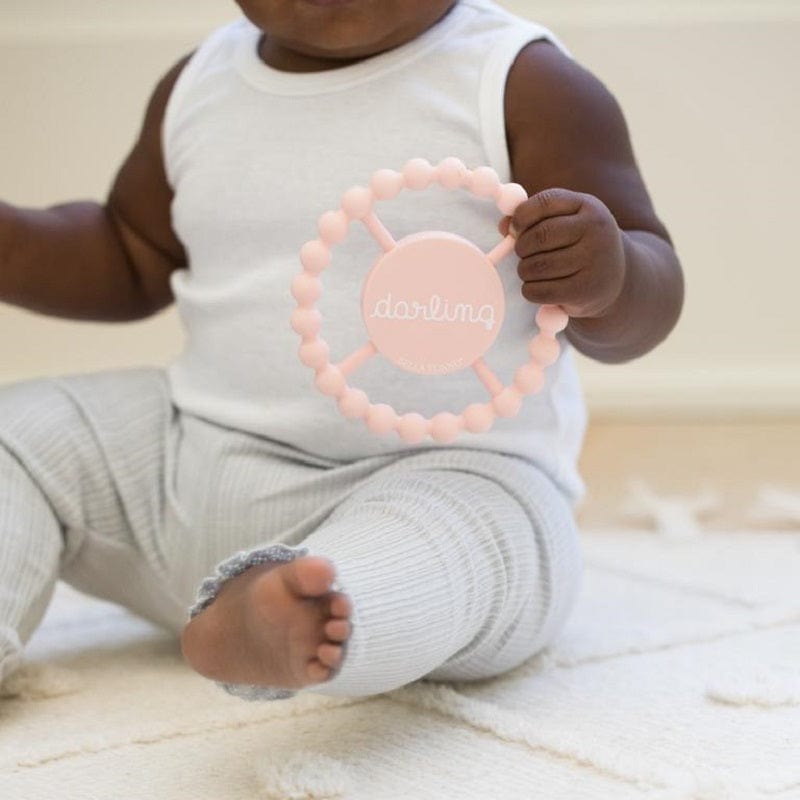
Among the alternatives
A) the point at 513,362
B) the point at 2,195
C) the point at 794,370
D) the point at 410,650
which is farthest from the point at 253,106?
the point at 794,370

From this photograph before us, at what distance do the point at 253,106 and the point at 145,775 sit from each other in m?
0.38

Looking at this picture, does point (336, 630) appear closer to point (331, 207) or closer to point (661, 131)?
point (331, 207)

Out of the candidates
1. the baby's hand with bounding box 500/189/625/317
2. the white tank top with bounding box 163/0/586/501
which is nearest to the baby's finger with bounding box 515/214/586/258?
the baby's hand with bounding box 500/189/625/317

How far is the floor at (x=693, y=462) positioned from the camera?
1.20 metres

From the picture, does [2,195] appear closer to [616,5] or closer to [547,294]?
[616,5]

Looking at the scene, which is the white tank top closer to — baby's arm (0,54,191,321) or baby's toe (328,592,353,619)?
baby's arm (0,54,191,321)

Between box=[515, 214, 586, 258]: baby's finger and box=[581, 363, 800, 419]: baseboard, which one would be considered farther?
box=[581, 363, 800, 419]: baseboard

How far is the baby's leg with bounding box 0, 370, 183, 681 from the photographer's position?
698 mm

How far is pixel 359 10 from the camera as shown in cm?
70

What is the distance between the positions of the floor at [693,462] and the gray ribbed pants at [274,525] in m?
0.48

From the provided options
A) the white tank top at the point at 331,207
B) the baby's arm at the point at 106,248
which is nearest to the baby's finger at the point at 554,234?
the white tank top at the point at 331,207

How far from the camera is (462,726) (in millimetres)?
608

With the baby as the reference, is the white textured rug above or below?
below

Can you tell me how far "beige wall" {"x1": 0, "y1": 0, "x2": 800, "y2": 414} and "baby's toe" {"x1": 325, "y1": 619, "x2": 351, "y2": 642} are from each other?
3.40ft
